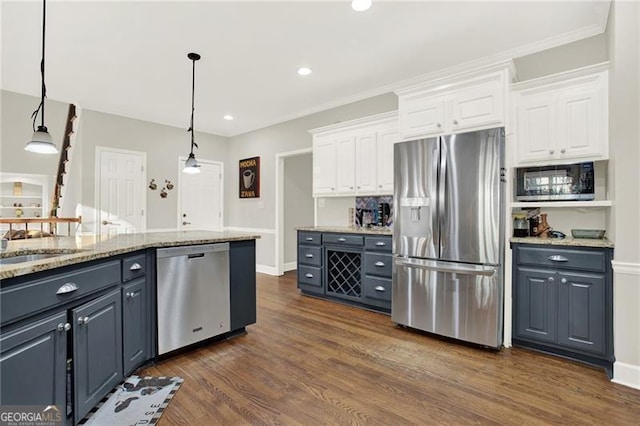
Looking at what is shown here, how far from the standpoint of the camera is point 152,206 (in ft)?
18.5

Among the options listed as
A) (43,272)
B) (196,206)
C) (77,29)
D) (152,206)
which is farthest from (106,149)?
(43,272)

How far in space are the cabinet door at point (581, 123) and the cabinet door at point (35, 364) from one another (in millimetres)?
3645

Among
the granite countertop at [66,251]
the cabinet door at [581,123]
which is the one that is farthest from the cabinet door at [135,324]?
the cabinet door at [581,123]

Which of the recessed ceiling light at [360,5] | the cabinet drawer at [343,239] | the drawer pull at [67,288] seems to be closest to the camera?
the drawer pull at [67,288]

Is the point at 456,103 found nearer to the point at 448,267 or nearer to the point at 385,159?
the point at 385,159

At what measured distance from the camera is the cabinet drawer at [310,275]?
14.1ft

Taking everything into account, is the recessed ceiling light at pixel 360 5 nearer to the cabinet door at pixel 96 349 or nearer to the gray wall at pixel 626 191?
the gray wall at pixel 626 191

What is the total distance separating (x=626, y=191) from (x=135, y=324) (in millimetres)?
3470

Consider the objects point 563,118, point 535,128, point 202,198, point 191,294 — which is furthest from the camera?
point 202,198

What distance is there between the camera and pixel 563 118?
108 inches

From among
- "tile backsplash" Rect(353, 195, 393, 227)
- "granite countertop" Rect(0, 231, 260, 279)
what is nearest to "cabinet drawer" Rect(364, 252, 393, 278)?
"tile backsplash" Rect(353, 195, 393, 227)

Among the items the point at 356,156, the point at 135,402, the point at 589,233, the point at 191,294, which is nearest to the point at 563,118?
the point at 589,233

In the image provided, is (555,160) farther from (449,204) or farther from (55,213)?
(55,213)

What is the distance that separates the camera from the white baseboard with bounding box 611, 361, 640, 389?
213 cm
